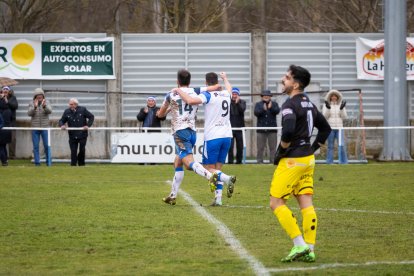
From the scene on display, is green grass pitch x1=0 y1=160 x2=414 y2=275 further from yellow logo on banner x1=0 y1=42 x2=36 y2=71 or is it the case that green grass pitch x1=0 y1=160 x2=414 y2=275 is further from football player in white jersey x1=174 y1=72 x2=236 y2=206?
yellow logo on banner x1=0 y1=42 x2=36 y2=71

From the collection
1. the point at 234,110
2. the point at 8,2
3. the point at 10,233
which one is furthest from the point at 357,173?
the point at 8,2

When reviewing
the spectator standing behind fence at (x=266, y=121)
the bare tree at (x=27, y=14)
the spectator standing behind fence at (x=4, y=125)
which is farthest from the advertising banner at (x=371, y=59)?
the bare tree at (x=27, y=14)

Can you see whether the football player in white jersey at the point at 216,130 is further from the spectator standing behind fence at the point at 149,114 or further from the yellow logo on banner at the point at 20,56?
the yellow logo on banner at the point at 20,56

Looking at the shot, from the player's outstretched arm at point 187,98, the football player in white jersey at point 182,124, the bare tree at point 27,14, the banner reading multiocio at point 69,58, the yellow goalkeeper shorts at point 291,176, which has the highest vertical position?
the bare tree at point 27,14

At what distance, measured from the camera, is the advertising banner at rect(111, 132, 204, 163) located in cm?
2495

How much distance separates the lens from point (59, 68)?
3030 centimetres

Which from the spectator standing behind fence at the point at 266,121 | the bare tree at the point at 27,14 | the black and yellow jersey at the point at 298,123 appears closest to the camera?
the black and yellow jersey at the point at 298,123

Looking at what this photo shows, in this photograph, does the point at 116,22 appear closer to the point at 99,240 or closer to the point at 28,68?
the point at 28,68

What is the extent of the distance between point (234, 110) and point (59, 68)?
7267 millimetres

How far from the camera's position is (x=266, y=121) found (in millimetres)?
25750

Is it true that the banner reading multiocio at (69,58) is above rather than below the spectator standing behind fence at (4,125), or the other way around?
above

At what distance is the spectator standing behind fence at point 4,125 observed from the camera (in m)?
24.9

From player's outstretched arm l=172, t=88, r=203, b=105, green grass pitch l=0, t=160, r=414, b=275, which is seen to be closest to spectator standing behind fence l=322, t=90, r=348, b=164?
green grass pitch l=0, t=160, r=414, b=275

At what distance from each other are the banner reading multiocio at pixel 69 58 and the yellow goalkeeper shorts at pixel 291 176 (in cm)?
2152
